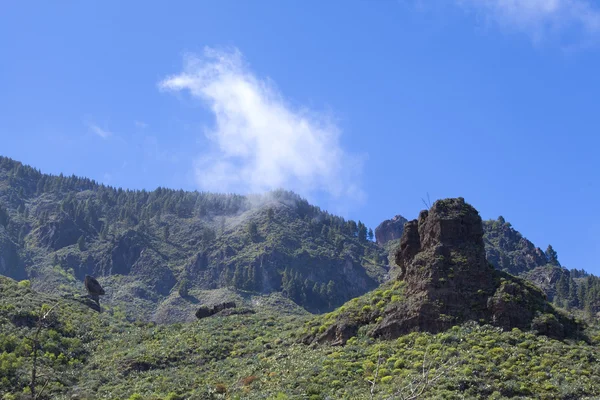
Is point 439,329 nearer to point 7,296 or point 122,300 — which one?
point 7,296

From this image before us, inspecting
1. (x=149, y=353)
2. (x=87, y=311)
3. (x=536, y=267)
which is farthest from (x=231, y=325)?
(x=536, y=267)

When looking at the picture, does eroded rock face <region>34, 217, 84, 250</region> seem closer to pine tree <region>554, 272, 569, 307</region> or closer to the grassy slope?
the grassy slope

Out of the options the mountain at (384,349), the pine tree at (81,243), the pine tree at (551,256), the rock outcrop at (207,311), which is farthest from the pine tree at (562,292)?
the pine tree at (81,243)

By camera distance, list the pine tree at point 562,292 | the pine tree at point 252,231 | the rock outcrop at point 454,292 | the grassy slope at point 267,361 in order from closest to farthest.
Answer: the grassy slope at point 267,361 < the rock outcrop at point 454,292 < the pine tree at point 562,292 < the pine tree at point 252,231

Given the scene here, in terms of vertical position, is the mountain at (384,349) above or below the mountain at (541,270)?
below

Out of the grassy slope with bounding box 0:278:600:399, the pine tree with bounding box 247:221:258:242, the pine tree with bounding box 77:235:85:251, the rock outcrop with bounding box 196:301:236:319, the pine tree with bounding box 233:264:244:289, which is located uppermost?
the pine tree with bounding box 247:221:258:242

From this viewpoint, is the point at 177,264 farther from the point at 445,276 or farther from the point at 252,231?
the point at 445,276

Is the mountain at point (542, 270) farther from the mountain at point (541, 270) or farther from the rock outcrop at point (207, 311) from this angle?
the rock outcrop at point (207, 311)

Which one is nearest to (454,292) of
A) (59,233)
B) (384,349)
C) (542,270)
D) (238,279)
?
(384,349)

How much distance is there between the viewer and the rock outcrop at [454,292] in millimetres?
52500

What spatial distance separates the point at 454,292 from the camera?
54.5m

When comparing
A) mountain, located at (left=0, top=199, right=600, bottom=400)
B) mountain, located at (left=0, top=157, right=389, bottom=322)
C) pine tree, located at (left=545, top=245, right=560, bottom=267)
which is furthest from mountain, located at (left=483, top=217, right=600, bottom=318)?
mountain, located at (left=0, top=199, right=600, bottom=400)

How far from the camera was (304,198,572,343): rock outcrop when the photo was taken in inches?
2067

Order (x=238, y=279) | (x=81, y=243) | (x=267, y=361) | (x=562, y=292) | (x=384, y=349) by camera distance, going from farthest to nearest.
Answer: (x=81, y=243), (x=238, y=279), (x=562, y=292), (x=267, y=361), (x=384, y=349)
